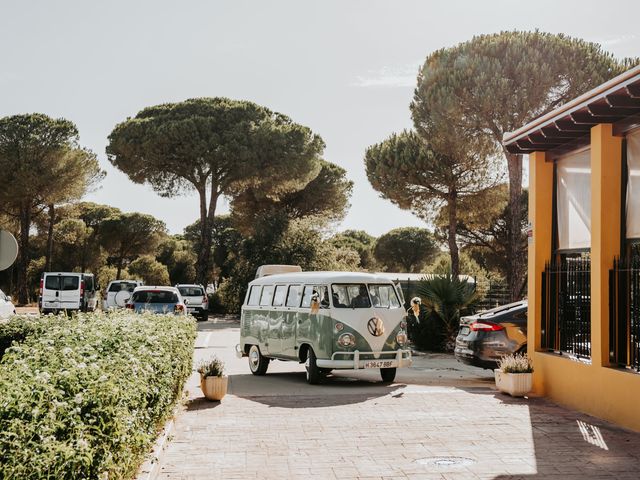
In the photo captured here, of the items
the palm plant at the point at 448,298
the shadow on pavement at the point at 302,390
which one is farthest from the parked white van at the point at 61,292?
the shadow on pavement at the point at 302,390

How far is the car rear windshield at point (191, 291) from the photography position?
3569cm

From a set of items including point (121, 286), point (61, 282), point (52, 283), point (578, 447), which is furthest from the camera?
point (121, 286)

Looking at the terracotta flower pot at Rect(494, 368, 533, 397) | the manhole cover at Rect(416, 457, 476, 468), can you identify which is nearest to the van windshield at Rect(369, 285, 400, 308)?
the terracotta flower pot at Rect(494, 368, 533, 397)

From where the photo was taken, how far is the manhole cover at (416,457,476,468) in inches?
286

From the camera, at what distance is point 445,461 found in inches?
292

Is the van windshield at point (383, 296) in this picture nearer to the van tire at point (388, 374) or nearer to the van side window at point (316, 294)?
the van side window at point (316, 294)

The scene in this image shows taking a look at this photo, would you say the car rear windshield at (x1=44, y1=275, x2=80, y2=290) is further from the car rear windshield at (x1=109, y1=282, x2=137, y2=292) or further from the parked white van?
the car rear windshield at (x1=109, y1=282, x2=137, y2=292)

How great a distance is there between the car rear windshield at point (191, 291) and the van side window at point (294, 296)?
2183 cm

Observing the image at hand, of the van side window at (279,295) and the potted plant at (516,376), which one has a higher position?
the van side window at (279,295)

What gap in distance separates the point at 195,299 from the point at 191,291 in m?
0.50

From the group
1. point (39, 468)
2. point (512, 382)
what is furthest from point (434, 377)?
point (39, 468)

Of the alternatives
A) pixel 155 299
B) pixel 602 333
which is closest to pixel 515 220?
pixel 155 299

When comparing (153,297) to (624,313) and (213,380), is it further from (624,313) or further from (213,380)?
(624,313)

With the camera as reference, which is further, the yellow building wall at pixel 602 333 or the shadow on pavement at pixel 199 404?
the shadow on pavement at pixel 199 404
